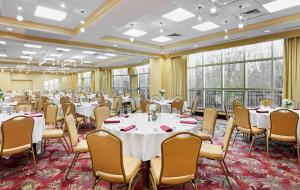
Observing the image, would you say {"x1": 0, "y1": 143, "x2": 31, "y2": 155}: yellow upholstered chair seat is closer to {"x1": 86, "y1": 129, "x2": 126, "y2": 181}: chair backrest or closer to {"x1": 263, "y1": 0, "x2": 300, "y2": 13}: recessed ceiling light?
{"x1": 86, "y1": 129, "x2": 126, "y2": 181}: chair backrest

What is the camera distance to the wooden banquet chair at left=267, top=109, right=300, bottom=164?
3.67 m

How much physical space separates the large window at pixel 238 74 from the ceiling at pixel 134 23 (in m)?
1.06

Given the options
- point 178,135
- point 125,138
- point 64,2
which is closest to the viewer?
point 178,135

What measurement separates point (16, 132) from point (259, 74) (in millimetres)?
8009

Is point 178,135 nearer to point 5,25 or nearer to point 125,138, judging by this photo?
point 125,138

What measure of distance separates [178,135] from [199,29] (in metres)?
5.63

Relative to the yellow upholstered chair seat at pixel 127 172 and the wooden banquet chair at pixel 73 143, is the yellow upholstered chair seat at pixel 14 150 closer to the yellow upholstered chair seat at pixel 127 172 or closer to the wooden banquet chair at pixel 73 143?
the wooden banquet chair at pixel 73 143

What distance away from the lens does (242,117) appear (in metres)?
4.45

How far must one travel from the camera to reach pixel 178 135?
6.76 ft

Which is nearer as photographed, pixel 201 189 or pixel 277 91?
pixel 201 189

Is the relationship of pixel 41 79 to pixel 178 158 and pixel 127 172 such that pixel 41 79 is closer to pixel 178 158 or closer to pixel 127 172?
pixel 127 172

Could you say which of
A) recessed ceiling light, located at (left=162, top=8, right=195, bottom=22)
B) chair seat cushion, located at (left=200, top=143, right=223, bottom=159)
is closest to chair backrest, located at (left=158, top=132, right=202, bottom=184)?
chair seat cushion, located at (left=200, top=143, right=223, bottom=159)

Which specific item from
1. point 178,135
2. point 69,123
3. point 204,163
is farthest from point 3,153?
point 204,163

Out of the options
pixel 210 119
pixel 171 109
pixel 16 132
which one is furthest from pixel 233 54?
pixel 16 132
